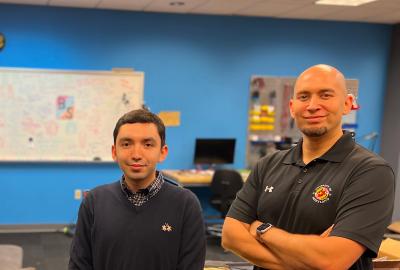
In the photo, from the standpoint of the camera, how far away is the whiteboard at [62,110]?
5.51 meters

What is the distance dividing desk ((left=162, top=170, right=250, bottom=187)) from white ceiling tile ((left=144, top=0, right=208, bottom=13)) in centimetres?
195

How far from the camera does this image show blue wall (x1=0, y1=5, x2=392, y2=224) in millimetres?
5570

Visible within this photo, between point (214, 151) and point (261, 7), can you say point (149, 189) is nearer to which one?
point (261, 7)

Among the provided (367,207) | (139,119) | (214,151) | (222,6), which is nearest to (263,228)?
(367,207)

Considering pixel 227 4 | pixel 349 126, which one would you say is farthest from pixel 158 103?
pixel 349 126

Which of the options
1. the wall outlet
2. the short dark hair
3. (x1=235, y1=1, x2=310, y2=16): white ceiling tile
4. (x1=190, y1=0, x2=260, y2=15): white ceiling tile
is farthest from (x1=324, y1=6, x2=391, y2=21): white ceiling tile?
the short dark hair

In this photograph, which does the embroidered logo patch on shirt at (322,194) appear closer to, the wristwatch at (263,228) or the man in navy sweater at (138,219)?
the wristwatch at (263,228)

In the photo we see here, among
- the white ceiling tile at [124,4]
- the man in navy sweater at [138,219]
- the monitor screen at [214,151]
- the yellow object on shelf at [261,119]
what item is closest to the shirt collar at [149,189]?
the man in navy sweater at [138,219]

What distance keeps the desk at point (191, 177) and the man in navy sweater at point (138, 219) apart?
150 inches

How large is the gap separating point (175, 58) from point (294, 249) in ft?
15.1

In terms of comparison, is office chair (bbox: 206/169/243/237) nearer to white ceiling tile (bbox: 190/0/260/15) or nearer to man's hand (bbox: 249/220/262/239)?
white ceiling tile (bbox: 190/0/260/15)

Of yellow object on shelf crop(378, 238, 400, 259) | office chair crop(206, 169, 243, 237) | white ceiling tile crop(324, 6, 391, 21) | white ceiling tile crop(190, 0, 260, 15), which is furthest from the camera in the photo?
white ceiling tile crop(324, 6, 391, 21)

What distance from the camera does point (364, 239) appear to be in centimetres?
154

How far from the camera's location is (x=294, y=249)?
5.28 feet
